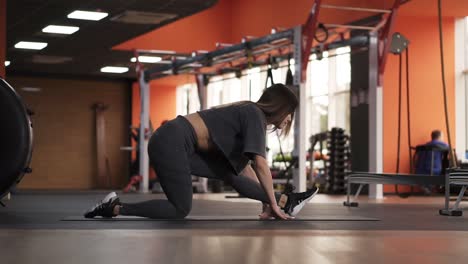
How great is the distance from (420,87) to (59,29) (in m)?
5.44

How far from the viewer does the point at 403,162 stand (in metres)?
11.8

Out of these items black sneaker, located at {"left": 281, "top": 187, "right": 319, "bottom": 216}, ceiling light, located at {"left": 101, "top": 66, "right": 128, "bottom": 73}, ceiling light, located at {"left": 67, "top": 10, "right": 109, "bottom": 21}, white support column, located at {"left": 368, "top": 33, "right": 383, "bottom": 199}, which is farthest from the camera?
ceiling light, located at {"left": 101, "top": 66, "right": 128, "bottom": 73}

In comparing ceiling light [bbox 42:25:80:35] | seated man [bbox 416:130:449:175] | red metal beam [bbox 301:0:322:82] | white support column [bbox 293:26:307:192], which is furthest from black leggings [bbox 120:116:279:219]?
ceiling light [bbox 42:25:80:35]

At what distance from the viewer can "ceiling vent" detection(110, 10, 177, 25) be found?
1134 cm

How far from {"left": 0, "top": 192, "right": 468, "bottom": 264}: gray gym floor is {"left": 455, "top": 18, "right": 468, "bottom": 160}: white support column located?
24.9 ft

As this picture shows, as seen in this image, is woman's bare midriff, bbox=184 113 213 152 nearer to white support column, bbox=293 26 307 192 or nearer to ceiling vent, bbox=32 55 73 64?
white support column, bbox=293 26 307 192

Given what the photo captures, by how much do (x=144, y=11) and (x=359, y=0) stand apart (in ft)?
10.2

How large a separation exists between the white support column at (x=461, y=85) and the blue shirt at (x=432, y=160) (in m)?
0.87

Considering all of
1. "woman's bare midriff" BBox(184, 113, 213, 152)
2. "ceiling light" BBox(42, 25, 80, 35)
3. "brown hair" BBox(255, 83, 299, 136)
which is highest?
"ceiling light" BBox(42, 25, 80, 35)

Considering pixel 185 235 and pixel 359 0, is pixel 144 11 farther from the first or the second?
pixel 185 235

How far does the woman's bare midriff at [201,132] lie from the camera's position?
4227mm

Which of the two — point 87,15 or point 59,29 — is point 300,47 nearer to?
point 87,15

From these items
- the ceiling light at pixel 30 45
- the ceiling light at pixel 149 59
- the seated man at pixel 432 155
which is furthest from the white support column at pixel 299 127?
the ceiling light at pixel 30 45

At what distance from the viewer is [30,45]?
539 inches
